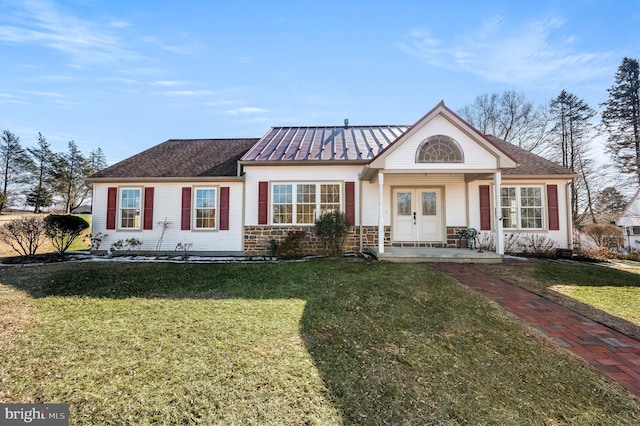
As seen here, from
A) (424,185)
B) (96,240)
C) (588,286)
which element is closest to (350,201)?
(424,185)

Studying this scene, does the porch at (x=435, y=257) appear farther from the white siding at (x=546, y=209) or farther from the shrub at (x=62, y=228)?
the shrub at (x=62, y=228)

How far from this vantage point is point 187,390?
241cm

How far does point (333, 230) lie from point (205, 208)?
17.0ft

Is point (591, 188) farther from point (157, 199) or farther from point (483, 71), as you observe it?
point (157, 199)

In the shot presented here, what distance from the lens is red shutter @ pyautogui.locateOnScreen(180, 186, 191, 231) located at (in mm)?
10219

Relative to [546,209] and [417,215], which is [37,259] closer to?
[417,215]

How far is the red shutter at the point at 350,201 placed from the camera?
32.6 feet

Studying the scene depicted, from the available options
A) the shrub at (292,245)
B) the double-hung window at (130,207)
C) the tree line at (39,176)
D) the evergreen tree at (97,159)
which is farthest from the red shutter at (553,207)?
the evergreen tree at (97,159)

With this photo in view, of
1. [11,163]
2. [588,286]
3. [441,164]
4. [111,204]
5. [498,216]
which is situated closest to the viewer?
[588,286]

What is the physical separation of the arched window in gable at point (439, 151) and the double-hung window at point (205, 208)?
7712 millimetres

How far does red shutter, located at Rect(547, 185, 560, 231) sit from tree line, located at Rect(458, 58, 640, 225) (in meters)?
13.5

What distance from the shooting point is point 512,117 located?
21969mm

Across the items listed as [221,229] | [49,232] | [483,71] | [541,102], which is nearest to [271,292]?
[221,229]

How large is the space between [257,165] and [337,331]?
7.78 metres
